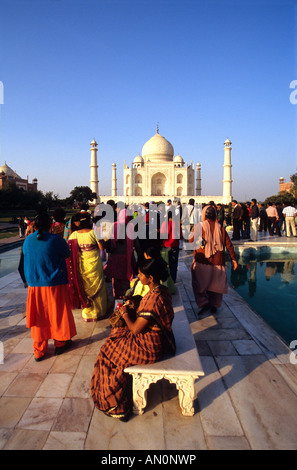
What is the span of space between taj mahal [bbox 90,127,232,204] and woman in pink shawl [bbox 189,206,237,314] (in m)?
34.1

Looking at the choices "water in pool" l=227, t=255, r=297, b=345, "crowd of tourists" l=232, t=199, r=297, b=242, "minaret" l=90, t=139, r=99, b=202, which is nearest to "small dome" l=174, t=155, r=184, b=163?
"minaret" l=90, t=139, r=99, b=202

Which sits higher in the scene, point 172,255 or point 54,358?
point 172,255

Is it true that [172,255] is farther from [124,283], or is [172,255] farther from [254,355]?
[254,355]

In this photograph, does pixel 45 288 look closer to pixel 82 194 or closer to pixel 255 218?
pixel 255 218

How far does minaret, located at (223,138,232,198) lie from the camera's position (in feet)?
114

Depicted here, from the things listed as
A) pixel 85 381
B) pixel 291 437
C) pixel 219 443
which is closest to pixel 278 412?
pixel 291 437

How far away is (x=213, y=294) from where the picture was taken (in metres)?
3.68

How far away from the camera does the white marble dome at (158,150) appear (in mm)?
43312

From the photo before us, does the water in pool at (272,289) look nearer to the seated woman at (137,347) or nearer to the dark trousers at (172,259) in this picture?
the dark trousers at (172,259)

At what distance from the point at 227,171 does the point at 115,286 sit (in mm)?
33776

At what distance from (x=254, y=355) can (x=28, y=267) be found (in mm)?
2284

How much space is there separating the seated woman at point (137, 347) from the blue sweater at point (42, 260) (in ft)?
3.17

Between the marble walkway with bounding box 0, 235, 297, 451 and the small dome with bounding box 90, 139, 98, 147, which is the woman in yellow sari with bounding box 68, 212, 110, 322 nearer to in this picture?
the marble walkway with bounding box 0, 235, 297, 451

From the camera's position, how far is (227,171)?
115ft
